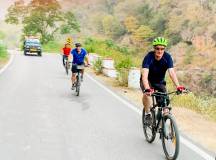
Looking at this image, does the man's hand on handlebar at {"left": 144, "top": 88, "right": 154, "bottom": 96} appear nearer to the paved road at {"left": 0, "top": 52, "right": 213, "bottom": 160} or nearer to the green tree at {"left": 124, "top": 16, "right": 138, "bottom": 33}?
the paved road at {"left": 0, "top": 52, "right": 213, "bottom": 160}

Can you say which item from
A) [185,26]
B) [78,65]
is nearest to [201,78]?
[185,26]

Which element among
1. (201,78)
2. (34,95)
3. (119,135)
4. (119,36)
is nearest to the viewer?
(119,135)

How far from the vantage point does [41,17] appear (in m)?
78.2

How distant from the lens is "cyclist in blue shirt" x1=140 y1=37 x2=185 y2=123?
8.47 metres

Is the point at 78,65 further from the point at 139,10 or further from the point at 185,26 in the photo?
the point at 139,10

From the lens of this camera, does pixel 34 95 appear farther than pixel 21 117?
Yes

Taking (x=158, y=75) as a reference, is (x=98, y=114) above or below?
below

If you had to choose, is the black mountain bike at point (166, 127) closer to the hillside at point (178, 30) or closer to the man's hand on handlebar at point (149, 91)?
the man's hand on handlebar at point (149, 91)

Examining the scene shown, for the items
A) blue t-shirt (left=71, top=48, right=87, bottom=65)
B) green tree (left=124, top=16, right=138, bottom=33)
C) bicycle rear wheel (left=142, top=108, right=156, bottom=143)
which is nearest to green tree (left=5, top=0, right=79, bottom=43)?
green tree (left=124, top=16, right=138, bottom=33)

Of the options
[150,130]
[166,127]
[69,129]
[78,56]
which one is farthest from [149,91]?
[78,56]

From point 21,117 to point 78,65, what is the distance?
17.9 ft

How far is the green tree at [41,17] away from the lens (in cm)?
7712

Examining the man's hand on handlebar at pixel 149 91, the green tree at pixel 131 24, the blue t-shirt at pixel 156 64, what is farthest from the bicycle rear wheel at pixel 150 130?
the green tree at pixel 131 24

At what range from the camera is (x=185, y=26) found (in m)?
73.8
